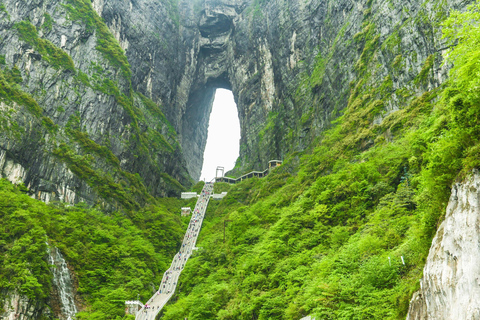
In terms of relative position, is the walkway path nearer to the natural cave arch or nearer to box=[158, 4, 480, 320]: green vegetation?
box=[158, 4, 480, 320]: green vegetation

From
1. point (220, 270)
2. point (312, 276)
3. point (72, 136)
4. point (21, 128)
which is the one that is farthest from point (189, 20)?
point (312, 276)

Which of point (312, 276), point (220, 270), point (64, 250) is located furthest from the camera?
point (64, 250)

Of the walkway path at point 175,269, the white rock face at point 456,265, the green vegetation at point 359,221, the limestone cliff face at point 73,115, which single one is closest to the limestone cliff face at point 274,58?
the green vegetation at point 359,221

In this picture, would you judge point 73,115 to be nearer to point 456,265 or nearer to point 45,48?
point 45,48

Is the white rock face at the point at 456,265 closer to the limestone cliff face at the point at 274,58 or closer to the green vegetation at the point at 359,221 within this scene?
the green vegetation at the point at 359,221

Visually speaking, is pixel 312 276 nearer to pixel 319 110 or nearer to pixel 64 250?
pixel 64 250

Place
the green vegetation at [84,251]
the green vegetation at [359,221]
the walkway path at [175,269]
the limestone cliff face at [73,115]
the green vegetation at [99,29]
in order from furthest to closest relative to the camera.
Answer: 1. the green vegetation at [99,29]
2. the limestone cliff face at [73,115]
3. the walkway path at [175,269]
4. the green vegetation at [84,251]
5. the green vegetation at [359,221]
